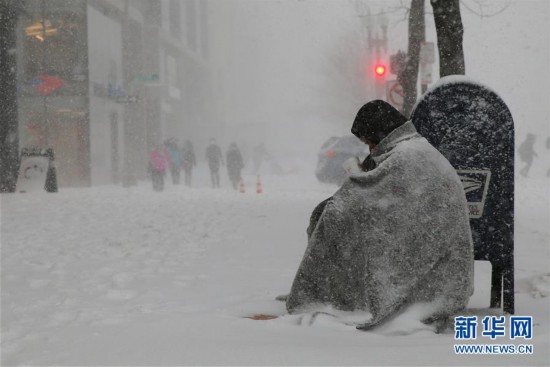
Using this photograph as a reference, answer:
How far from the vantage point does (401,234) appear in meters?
4.45

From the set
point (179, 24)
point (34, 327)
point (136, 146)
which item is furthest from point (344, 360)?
point (179, 24)

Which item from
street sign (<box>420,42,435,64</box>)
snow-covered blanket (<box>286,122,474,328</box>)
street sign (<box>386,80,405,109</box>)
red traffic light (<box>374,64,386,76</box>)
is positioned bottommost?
snow-covered blanket (<box>286,122,474,328</box>)

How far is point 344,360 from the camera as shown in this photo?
3746 millimetres

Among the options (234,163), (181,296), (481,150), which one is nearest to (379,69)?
(234,163)

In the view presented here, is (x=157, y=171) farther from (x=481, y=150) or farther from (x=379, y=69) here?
(x=481, y=150)

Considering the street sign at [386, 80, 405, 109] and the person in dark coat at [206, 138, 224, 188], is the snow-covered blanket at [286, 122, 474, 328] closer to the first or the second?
the street sign at [386, 80, 405, 109]

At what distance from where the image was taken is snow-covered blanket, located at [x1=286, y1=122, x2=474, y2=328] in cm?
444

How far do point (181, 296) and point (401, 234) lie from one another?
8.20ft

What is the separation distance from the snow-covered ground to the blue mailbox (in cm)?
67

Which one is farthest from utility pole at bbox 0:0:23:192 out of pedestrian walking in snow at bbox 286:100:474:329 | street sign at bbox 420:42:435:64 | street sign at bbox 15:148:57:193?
pedestrian walking in snow at bbox 286:100:474:329

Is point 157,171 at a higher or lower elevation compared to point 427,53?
lower

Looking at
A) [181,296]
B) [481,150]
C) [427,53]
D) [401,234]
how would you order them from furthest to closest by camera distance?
[427,53], [181,296], [481,150], [401,234]

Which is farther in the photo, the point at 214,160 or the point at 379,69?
the point at 214,160

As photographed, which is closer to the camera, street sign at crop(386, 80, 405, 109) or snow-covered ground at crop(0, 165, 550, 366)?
snow-covered ground at crop(0, 165, 550, 366)
